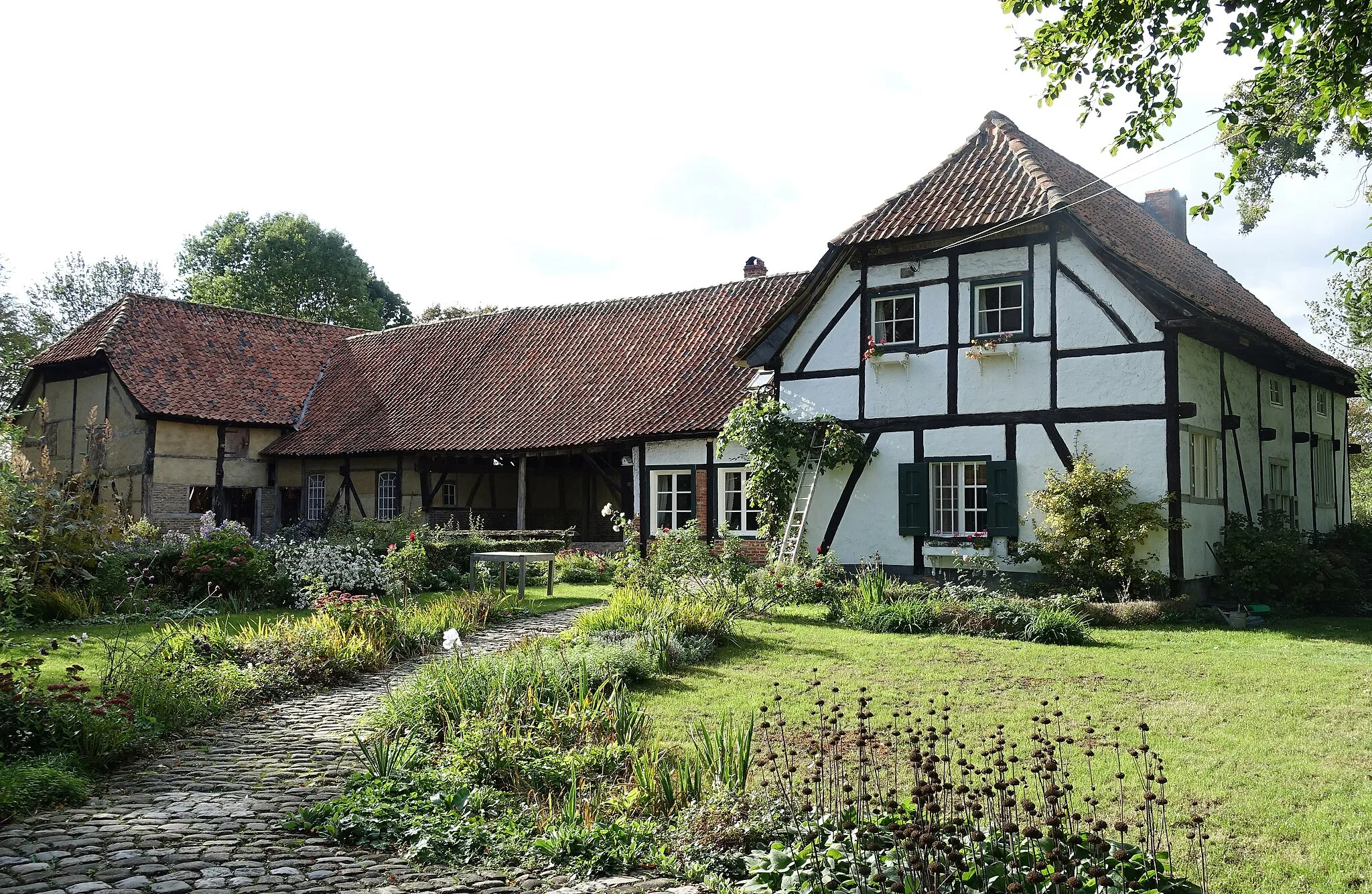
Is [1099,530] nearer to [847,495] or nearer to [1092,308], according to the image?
[1092,308]

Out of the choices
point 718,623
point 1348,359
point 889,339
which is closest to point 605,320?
point 889,339

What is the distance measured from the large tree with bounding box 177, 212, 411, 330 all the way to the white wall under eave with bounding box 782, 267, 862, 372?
105ft

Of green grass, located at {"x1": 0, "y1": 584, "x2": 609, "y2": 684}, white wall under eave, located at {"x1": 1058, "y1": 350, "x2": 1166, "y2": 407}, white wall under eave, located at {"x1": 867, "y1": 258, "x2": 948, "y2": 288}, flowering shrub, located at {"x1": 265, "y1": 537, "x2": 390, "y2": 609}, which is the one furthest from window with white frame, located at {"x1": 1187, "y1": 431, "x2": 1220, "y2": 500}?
flowering shrub, located at {"x1": 265, "y1": 537, "x2": 390, "y2": 609}

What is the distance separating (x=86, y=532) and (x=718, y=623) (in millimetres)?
9370

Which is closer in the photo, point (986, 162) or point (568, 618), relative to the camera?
point (568, 618)

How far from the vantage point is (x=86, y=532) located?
14.0 m

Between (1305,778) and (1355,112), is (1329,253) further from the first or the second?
(1305,778)

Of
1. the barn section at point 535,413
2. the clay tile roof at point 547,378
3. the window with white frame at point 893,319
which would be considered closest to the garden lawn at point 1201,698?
the window with white frame at point 893,319

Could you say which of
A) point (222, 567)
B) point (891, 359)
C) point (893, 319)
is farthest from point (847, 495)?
point (222, 567)

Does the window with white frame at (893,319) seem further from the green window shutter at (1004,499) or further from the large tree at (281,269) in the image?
the large tree at (281,269)

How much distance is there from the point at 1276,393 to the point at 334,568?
1745 centimetres

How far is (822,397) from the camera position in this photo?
17578mm

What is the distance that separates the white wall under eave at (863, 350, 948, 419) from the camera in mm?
16281

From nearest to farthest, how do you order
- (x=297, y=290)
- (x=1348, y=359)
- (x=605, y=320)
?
(x=605, y=320) → (x=1348, y=359) → (x=297, y=290)
